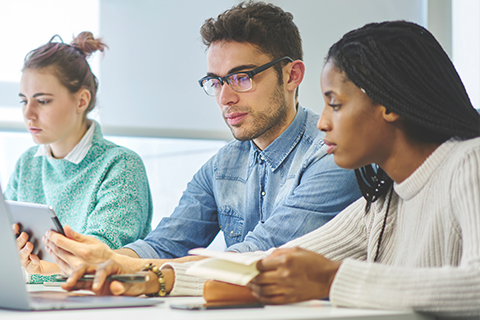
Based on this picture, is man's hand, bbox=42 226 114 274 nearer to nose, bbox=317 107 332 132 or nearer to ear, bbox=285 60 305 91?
nose, bbox=317 107 332 132

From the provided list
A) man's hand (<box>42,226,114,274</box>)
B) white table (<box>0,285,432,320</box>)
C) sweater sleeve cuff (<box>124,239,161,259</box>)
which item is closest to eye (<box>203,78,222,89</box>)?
sweater sleeve cuff (<box>124,239,161,259</box>)

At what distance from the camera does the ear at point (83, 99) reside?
2152 mm

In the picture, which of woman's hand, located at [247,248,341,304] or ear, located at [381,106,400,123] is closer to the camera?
woman's hand, located at [247,248,341,304]

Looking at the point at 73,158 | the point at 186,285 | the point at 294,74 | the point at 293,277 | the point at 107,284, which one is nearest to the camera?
the point at 293,277

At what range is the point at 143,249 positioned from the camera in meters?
1.50

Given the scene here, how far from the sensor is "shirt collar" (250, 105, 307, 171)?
1.61m

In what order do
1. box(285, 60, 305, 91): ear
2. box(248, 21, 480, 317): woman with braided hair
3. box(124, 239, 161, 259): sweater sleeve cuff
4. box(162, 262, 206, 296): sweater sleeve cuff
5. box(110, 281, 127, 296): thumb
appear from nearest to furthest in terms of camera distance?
box(248, 21, 480, 317): woman with braided hair
box(110, 281, 127, 296): thumb
box(162, 262, 206, 296): sweater sleeve cuff
box(124, 239, 161, 259): sweater sleeve cuff
box(285, 60, 305, 91): ear

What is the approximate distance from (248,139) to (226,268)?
90 centimetres

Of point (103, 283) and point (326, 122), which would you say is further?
point (326, 122)

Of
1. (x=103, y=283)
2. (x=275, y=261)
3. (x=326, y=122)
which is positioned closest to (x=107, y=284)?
(x=103, y=283)

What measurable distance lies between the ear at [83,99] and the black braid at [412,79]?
1445mm

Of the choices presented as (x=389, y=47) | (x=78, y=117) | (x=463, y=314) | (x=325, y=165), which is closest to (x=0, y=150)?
(x=78, y=117)

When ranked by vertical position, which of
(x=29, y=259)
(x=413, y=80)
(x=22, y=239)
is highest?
(x=413, y=80)

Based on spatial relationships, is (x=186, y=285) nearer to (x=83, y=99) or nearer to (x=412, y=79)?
(x=412, y=79)
